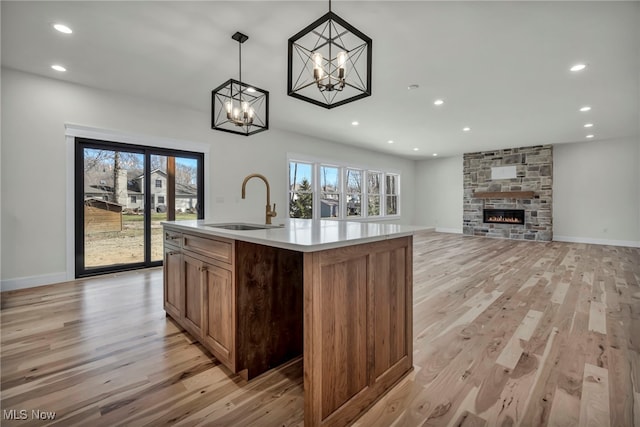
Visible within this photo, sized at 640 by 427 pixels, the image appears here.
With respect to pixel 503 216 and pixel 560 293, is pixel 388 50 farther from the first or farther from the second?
pixel 503 216

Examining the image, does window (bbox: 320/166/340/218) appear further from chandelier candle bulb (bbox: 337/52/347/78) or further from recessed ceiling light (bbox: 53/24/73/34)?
chandelier candle bulb (bbox: 337/52/347/78)

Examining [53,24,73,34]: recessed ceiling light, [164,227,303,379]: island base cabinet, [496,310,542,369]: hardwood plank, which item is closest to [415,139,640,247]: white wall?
[496,310,542,369]: hardwood plank

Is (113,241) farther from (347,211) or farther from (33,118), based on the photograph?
(347,211)

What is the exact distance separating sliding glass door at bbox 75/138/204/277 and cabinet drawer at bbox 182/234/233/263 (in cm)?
285

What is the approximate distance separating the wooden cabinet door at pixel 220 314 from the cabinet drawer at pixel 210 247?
76mm

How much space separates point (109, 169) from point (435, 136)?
641 cm

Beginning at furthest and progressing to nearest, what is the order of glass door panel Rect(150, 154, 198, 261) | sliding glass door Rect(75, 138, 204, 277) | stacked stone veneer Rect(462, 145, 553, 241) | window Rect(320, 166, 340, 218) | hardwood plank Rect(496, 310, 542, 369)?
stacked stone veneer Rect(462, 145, 553, 241) → window Rect(320, 166, 340, 218) → glass door panel Rect(150, 154, 198, 261) → sliding glass door Rect(75, 138, 204, 277) → hardwood plank Rect(496, 310, 542, 369)

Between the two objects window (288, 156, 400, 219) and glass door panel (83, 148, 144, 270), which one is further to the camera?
window (288, 156, 400, 219)

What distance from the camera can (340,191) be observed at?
7688 mm

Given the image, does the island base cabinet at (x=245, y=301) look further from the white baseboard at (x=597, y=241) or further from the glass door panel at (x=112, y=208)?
the white baseboard at (x=597, y=241)

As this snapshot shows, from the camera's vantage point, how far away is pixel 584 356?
2.00 m

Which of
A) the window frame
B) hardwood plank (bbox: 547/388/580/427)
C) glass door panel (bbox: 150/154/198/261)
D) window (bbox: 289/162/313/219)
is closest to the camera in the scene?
hardwood plank (bbox: 547/388/580/427)

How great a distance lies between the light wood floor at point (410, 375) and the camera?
4.80 ft

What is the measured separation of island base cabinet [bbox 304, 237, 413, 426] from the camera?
1.28 m
